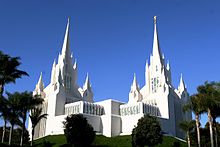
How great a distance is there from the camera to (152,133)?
129 feet

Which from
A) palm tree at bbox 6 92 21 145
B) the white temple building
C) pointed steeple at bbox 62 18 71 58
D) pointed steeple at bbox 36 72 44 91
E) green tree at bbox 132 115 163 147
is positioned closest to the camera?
palm tree at bbox 6 92 21 145

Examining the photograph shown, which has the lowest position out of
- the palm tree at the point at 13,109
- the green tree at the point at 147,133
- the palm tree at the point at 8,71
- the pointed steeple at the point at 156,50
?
the green tree at the point at 147,133

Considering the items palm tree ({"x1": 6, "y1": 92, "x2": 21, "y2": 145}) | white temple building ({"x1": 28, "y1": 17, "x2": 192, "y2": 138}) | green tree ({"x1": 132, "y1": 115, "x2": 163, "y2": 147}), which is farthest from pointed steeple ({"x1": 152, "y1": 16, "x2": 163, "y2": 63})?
palm tree ({"x1": 6, "y1": 92, "x2": 21, "y2": 145})

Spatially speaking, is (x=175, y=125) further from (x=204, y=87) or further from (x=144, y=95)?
(x=204, y=87)

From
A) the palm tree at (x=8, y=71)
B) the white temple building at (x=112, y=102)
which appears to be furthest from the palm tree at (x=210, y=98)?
the white temple building at (x=112, y=102)

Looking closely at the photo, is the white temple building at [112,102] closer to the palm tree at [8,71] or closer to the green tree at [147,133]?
the green tree at [147,133]

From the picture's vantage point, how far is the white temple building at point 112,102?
66.0 meters

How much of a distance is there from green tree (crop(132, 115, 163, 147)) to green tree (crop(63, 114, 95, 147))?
6433mm

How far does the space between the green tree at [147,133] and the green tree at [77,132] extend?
Answer: 643 cm

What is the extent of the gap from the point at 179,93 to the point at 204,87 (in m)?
47.7

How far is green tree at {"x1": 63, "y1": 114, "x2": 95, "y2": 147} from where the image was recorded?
37375 millimetres

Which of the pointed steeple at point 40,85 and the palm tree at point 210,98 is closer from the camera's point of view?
the palm tree at point 210,98

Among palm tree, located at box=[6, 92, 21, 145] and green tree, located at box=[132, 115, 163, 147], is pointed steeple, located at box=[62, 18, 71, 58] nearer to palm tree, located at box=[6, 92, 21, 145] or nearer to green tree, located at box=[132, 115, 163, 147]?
palm tree, located at box=[6, 92, 21, 145]

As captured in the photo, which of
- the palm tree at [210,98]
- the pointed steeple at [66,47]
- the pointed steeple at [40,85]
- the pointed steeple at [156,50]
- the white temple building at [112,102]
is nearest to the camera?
the palm tree at [210,98]
